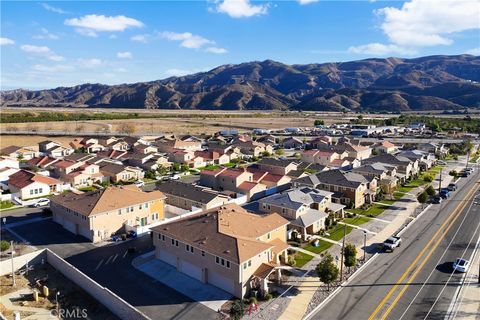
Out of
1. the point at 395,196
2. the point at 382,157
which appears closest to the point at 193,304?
the point at 395,196

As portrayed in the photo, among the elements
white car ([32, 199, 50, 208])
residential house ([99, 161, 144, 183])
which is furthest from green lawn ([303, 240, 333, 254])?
residential house ([99, 161, 144, 183])

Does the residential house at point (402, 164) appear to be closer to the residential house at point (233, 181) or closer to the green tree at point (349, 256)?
the residential house at point (233, 181)

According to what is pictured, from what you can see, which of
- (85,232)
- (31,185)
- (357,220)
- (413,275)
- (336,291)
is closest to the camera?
(336,291)

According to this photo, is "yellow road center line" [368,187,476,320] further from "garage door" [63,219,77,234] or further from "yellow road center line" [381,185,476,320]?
"garage door" [63,219,77,234]

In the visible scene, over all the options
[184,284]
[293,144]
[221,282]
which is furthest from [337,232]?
[293,144]

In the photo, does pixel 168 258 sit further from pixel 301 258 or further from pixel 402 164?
pixel 402 164

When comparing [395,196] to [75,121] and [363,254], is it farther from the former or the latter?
[75,121]
